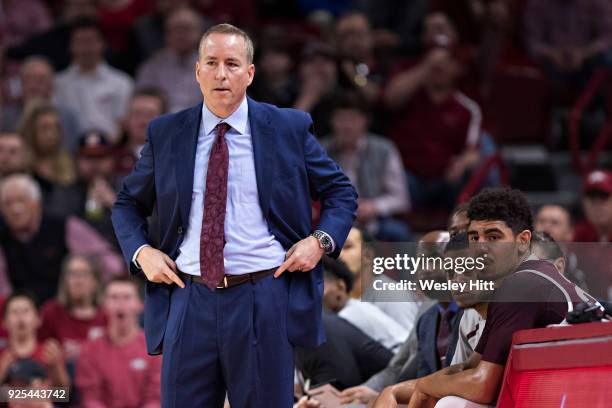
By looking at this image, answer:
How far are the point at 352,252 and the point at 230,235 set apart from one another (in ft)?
6.83

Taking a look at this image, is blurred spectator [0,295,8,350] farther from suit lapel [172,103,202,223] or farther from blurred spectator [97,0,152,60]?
suit lapel [172,103,202,223]

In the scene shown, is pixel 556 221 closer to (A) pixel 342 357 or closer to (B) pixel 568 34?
(A) pixel 342 357

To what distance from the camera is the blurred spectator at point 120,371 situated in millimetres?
7902

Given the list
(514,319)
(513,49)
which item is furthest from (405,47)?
(514,319)

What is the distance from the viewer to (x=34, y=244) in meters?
9.06

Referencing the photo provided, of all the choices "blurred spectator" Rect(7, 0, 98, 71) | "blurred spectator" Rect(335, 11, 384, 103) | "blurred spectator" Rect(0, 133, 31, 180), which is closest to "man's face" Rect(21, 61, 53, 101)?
"blurred spectator" Rect(7, 0, 98, 71)

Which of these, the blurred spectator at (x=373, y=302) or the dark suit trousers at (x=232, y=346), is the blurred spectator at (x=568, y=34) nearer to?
the blurred spectator at (x=373, y=302)

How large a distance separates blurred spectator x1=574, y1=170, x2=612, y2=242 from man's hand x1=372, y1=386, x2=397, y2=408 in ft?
11.6

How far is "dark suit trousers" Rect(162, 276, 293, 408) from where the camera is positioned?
4.43 m

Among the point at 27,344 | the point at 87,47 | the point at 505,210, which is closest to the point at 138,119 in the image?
the point at 87,47

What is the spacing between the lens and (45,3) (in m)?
11.9

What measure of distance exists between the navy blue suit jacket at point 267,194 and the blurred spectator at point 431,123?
5384 millimetres

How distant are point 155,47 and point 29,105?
53.9 inches

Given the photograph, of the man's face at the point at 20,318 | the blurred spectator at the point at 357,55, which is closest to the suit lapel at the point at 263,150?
the man's face at the point at 20,318
